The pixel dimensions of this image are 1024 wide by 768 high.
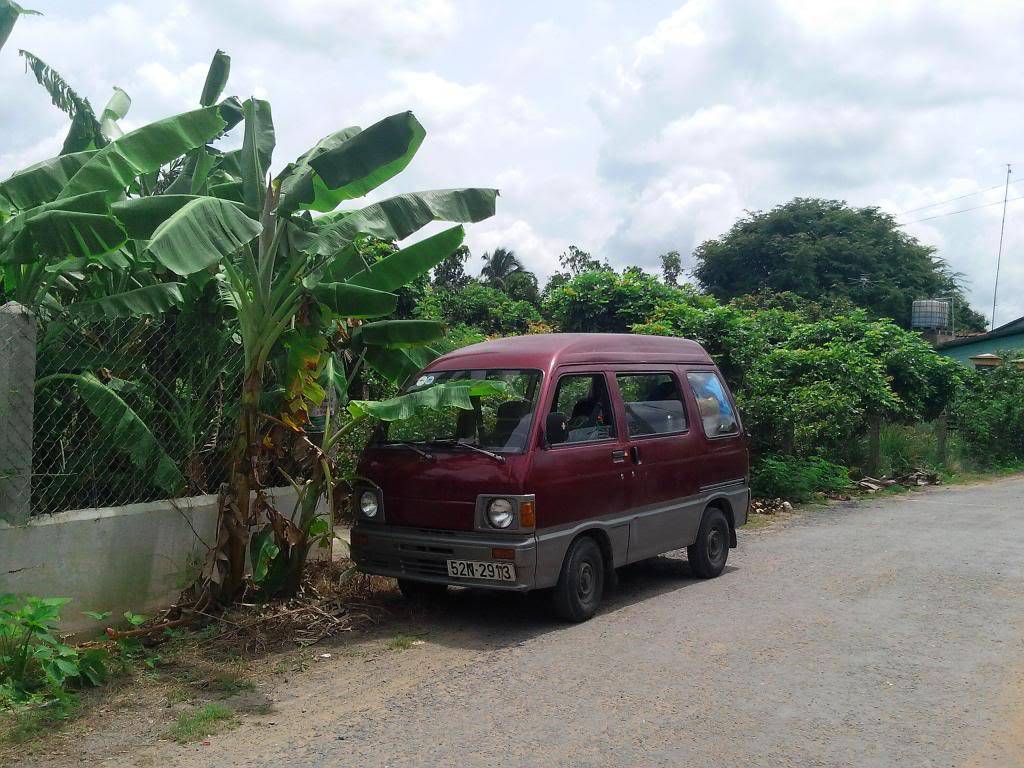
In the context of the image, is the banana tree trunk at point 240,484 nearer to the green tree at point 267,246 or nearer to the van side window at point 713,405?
the green tree at point 267,246

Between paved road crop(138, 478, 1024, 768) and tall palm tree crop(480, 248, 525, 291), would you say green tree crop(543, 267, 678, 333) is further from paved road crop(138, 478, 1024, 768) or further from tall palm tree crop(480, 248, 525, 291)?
tall palm tree crop(480, 248, 525, 291)

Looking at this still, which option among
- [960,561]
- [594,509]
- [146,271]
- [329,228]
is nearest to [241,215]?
[329,228]

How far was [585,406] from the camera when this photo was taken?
762 cm

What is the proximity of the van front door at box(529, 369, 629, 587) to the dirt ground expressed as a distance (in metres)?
0.65

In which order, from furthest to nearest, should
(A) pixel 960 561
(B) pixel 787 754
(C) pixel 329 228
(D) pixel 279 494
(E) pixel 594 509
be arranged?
(A) pixel 960 561 < (D) pixel 279 494 < (E) pixel 594 509 < (C) pixel 329 228 < (B) pixel 787 754

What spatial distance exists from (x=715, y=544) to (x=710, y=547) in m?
0.15

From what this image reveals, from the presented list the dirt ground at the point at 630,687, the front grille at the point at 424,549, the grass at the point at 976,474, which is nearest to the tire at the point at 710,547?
the dirt ground at the point at 630,687

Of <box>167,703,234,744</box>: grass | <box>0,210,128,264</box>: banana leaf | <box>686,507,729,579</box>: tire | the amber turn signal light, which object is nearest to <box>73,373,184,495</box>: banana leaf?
<box>0,210,128,264</box>: banana leaf

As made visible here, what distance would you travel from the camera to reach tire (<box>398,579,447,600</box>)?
24.6ft

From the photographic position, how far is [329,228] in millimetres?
6535

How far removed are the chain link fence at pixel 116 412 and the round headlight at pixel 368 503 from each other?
1.15 m

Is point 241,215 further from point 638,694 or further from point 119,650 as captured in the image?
point 638,694

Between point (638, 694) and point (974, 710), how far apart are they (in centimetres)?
186

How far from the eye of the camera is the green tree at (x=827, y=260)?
41.2m
